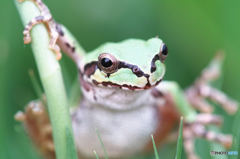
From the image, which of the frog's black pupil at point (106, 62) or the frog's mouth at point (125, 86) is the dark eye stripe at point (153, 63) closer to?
the frog's mouth at point (125, 86)

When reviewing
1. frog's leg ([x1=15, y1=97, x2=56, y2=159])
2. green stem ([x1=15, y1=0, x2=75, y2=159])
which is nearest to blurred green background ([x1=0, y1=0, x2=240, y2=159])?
frog's leg ([x1=15, y1=97, x2=56, y2=159])

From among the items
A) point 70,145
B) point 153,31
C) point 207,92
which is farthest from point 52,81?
point 153,31

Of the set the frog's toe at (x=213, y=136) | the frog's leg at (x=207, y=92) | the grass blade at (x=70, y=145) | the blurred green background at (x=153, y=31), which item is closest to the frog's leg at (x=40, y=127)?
the blurred green background at (x=153, y=31)

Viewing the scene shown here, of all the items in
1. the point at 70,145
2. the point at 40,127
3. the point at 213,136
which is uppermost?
the point at 40,127

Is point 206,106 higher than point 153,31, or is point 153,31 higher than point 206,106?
point 153,31

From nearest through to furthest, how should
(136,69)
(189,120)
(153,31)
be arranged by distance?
(136,69) → (189,120) → (153,31)

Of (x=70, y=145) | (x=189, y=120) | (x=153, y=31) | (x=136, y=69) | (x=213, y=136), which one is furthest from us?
(x=153, y=31)

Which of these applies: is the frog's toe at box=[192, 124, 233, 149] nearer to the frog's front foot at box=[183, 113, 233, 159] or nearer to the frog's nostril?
the frog's front foot at box=[183, 113, 233, 159]

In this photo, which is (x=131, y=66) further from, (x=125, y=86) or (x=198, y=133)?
(x=198, y=133)
